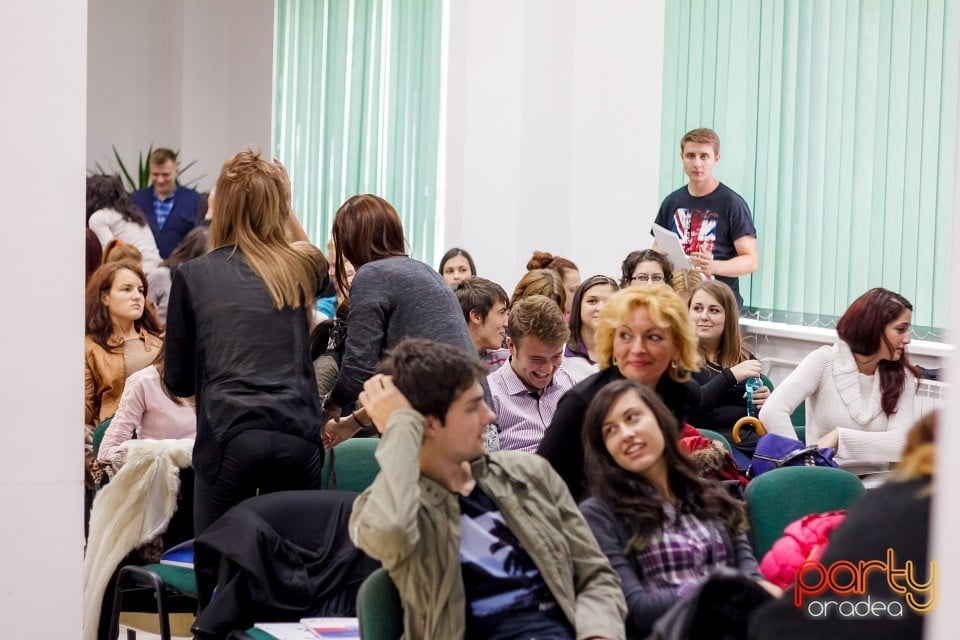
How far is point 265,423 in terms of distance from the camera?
3.48 meters

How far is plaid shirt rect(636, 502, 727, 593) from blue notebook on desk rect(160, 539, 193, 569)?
149cm

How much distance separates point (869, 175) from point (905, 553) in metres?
4.95

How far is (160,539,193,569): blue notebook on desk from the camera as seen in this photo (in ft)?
12.1

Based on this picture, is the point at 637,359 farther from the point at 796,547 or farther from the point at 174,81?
the point at 174,81

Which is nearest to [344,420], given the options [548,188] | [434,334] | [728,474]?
[434,334]

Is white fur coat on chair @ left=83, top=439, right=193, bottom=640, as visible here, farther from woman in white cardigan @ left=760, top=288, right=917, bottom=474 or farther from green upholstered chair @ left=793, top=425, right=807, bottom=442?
green upholstered chair @ left=793, top=425, right=807, bottom=442

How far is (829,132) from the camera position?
254 inches

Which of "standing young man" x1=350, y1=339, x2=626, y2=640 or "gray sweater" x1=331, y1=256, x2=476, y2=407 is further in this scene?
"gray sweater" x1=331, y1=256, x2=476, y2=407

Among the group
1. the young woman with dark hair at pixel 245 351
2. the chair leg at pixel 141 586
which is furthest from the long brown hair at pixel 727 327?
the chair leg at pixel 141 586

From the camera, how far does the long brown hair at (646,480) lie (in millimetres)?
2857

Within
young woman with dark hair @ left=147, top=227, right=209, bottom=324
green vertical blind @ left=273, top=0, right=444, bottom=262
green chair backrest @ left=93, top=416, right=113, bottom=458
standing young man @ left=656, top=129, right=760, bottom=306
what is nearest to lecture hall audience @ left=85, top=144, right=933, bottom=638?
green chair backrest @ left=93, top=416, right=113, bottom=458

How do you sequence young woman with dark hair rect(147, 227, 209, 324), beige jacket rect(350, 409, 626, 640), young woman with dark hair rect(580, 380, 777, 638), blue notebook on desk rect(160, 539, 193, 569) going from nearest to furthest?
beige jacket rect(350, 409, 626, 640) < young woman with dark hair rect(580, 380, 777, 638) < blue notebook on desk rect(160, 539, 193, 569) < young woman with dark hair rect(147, 227, 209, 324)

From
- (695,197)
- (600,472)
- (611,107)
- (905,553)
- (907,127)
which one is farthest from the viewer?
(611,107)

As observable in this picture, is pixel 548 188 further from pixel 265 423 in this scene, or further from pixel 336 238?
pixel 265 423
